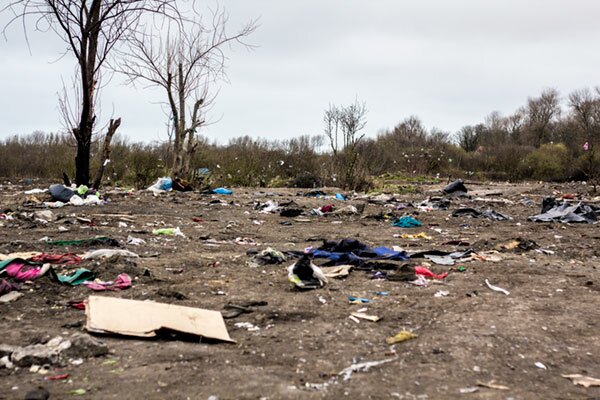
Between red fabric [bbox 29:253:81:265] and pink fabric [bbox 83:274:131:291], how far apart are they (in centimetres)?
59

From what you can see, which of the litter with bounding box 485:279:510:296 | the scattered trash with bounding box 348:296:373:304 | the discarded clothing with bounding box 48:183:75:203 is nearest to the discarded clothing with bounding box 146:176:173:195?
the discarded clothing with bounding box 48:183:75:203

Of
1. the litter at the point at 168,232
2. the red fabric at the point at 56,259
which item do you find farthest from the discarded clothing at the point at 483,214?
the red fabric at the point at 56,259

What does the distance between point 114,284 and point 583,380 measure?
8.81 ft

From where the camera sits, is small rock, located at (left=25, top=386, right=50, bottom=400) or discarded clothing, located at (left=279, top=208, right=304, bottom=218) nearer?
small rock, located at (left=25, top=386, right=50, bottom=400)

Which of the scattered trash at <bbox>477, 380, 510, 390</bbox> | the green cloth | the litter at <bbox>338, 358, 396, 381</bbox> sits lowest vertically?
the scattered trash at <bbox>477, 380, 510, 390</bbox>

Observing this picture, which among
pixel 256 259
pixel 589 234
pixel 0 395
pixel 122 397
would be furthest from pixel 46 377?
pixel 589 234

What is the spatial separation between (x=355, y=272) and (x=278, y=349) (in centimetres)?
172

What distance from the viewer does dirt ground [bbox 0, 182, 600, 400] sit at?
191cm

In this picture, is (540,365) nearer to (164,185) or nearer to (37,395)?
(37,395)

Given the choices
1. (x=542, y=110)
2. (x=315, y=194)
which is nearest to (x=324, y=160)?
(x=315, y=194)

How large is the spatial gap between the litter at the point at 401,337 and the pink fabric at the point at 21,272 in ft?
7.54

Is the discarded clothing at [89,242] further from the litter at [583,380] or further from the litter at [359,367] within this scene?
the litter at [583,380]

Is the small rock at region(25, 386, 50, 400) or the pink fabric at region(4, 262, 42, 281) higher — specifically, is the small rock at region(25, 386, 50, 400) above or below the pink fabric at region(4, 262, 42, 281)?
below

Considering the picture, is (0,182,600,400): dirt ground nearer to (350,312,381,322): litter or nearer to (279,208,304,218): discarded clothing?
(350,312,381,322): litter
